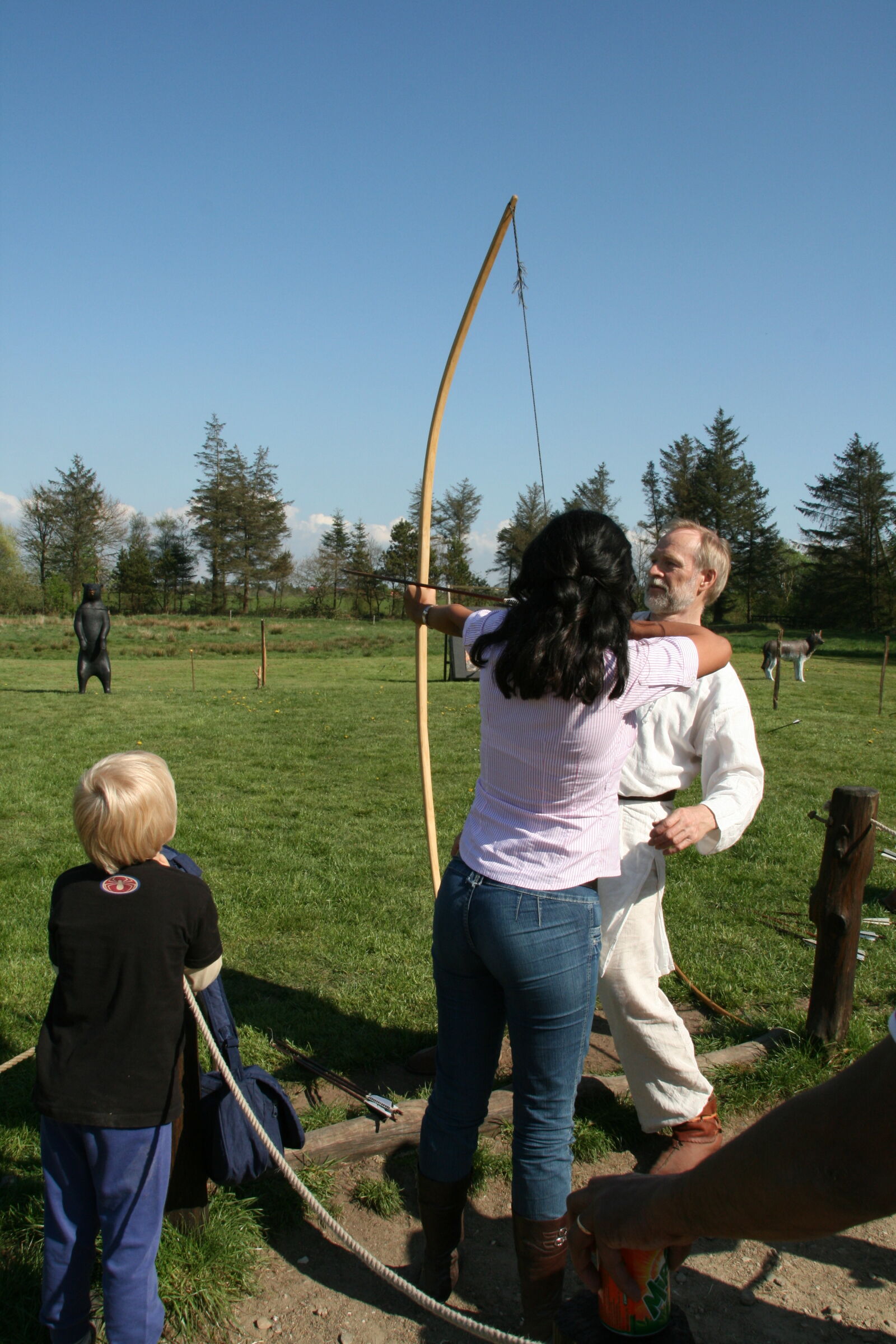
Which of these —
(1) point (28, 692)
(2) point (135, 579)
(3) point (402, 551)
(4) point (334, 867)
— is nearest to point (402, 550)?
(3) point (402, 551)

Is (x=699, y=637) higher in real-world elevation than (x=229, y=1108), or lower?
higher

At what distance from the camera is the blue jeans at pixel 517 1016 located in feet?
6.70

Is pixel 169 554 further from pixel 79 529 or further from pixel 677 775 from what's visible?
pixel 677 775

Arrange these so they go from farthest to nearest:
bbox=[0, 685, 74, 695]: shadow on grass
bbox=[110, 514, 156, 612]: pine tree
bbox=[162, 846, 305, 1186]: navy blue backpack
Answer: bbox=[110, 514, 156, 612]: pine tree
bbox=[0, 685, 74, 695]: shadow on grass
bbox=[162, 846, 305, 1186]: navy blue backpack

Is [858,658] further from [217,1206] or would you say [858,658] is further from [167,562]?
[167,562]

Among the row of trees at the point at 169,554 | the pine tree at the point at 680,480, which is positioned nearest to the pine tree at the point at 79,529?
the row of trees at the point at 169,554

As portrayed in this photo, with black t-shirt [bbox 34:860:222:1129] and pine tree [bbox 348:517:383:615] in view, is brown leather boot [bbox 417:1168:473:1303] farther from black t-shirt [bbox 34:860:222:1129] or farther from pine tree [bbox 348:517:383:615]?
pine tree [bbox 348:517:383:615]

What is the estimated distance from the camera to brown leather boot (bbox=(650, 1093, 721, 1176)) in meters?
2.95

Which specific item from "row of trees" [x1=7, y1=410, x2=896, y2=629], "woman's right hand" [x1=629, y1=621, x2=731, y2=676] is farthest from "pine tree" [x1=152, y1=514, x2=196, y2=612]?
"woman's right hand" [x1=629, y1=621, x2=731, y2=676]

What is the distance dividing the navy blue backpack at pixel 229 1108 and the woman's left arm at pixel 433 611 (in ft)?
3.22

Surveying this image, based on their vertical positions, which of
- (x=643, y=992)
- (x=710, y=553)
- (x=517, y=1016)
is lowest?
(x=643, y=992)

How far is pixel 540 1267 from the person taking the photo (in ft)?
7.18

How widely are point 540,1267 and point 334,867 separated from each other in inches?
179

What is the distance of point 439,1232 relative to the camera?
236 centimetres
